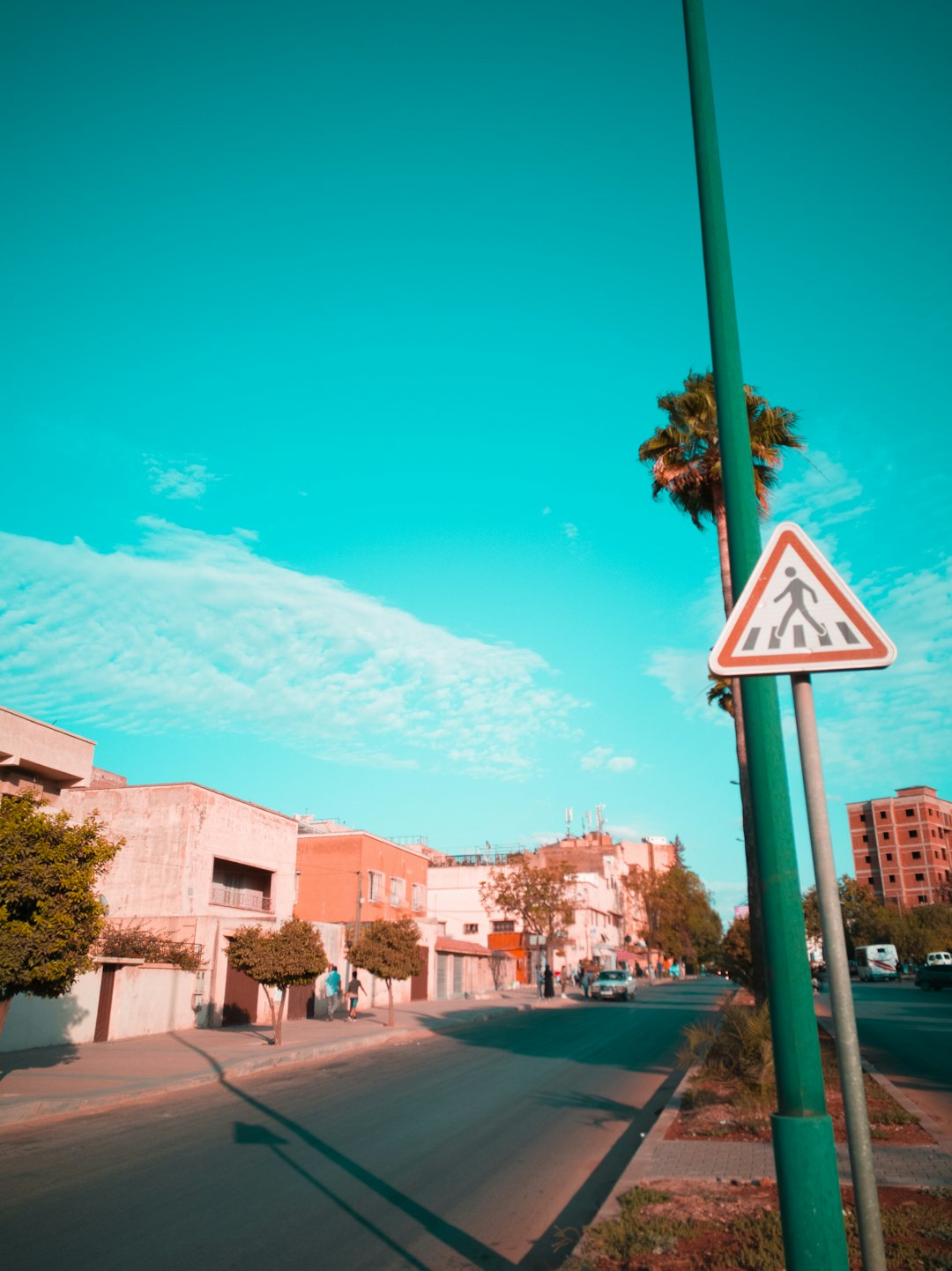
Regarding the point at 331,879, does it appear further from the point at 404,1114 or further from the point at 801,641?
the point at 801,641

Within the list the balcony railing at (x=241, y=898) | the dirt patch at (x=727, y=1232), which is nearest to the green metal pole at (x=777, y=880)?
the dirt patch at (x=727, y=1232)

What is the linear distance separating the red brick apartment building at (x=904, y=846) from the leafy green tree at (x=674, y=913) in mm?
20646

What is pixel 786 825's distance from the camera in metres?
3.18

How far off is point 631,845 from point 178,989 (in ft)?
400

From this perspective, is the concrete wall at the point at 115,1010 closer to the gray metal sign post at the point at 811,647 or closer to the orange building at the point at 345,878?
the orange building at the point at 345,878

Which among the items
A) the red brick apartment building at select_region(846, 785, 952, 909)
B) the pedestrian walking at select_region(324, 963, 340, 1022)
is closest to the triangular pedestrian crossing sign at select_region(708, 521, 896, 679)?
the pedestrian walking at select_region(324, 963, 340, 1022)

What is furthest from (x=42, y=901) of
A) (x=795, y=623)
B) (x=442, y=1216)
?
(x=795, y=623)

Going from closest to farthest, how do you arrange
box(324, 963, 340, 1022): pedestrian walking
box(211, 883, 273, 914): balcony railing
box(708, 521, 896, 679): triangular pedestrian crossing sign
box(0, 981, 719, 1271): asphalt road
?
box(708, 521, 896, 679): triangular pedestrian crossing sign < box(0, 981, 719, 1271): asphalt road < box(211, 883, 273, 914): balcony railing < box(324, 963, 340, 1022): pedestrian walking

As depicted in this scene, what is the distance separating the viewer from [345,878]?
151 feet

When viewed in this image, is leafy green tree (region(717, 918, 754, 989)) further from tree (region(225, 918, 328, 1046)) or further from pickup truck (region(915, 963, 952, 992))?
pickup truck (region(915, 963, 952, 992))

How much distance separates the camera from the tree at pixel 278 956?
22578mm

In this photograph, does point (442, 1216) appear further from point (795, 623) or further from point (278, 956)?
point (278, 956)

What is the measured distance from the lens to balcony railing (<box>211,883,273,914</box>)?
3372 cm

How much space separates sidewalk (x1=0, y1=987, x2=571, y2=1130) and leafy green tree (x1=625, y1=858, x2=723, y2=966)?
72.4m
